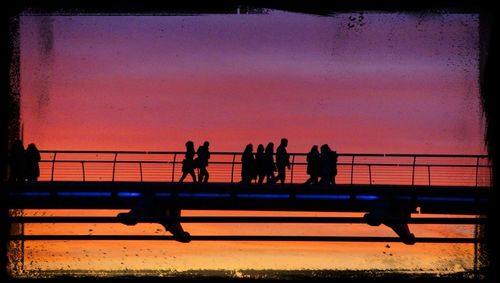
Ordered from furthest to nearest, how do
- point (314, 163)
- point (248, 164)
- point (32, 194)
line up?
point (32, 194) < point (314, 163) < point (248, 164)

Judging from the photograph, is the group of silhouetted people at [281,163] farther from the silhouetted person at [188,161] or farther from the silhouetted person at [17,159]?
the silhouetted person at [17,159]

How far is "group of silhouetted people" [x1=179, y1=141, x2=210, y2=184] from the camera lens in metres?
29.1

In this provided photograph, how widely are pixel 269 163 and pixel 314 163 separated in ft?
3.67

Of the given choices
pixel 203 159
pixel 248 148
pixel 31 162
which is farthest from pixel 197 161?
pixel 31 162

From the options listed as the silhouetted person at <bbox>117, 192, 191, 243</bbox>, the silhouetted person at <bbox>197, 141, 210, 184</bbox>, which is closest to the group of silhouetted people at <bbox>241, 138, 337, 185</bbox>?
the silhouetted person at <bbox>197, 141, 210, 184</bbox>

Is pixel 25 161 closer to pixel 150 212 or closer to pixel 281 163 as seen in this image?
pixel 150 212

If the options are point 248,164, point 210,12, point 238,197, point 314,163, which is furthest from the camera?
point 210,12

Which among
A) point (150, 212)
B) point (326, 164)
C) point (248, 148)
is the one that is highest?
point (248, 148)

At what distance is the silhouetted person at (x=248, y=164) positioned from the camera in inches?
1122

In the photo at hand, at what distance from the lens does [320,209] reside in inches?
1163

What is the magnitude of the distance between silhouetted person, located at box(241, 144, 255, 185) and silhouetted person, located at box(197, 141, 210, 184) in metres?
0.95

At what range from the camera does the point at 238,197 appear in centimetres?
2928

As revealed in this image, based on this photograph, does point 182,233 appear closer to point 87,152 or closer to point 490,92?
point 87,152

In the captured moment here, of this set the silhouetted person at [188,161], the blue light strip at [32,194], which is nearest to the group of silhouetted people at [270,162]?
the silhouetted person at [188,161]
